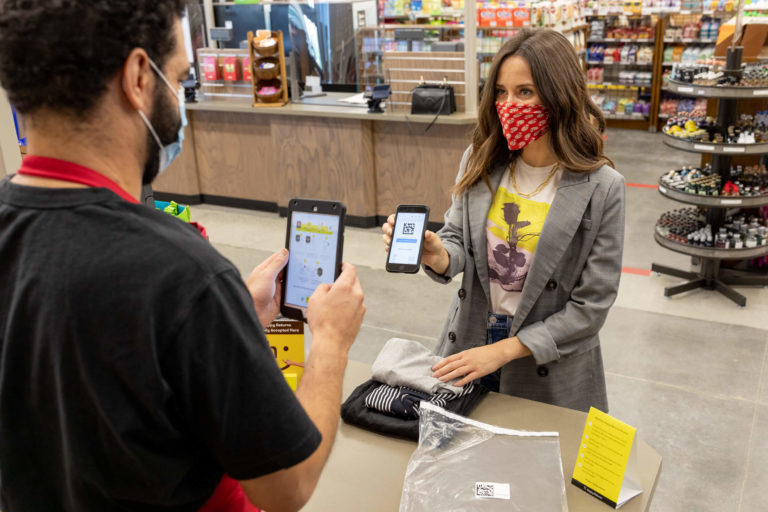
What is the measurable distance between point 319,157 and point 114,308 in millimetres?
5298

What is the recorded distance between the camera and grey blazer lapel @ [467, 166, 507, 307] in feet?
6.59

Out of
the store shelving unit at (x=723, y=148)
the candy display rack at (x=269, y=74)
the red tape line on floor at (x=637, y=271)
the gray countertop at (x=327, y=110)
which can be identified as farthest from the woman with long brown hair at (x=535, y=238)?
the candy display rack at (x=269, y=74)

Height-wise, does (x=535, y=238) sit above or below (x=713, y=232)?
above

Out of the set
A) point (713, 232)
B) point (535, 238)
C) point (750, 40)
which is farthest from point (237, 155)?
point (535, 238)

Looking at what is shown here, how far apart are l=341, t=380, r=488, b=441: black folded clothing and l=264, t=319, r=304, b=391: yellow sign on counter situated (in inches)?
8.1

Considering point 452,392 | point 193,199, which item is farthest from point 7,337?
point 193,199

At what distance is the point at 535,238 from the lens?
1.96 meters

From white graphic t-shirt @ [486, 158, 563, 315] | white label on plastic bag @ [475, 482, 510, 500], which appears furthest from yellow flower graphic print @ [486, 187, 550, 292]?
white label on plastic bag @ [475, 482, 510, 500]

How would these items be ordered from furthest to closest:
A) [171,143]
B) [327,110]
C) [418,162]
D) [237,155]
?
[237,155], [327,110], [418,162], [171,143]

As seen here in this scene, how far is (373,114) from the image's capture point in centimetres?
560

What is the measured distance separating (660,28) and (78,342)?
29.7 ft

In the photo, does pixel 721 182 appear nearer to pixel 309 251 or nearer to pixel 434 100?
pixel 434 100

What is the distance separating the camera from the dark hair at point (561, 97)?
6.18 ft

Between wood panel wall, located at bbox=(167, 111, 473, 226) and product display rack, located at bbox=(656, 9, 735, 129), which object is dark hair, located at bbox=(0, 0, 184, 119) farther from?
product display rack, located at bbox=(656, 9, 735, 129)
